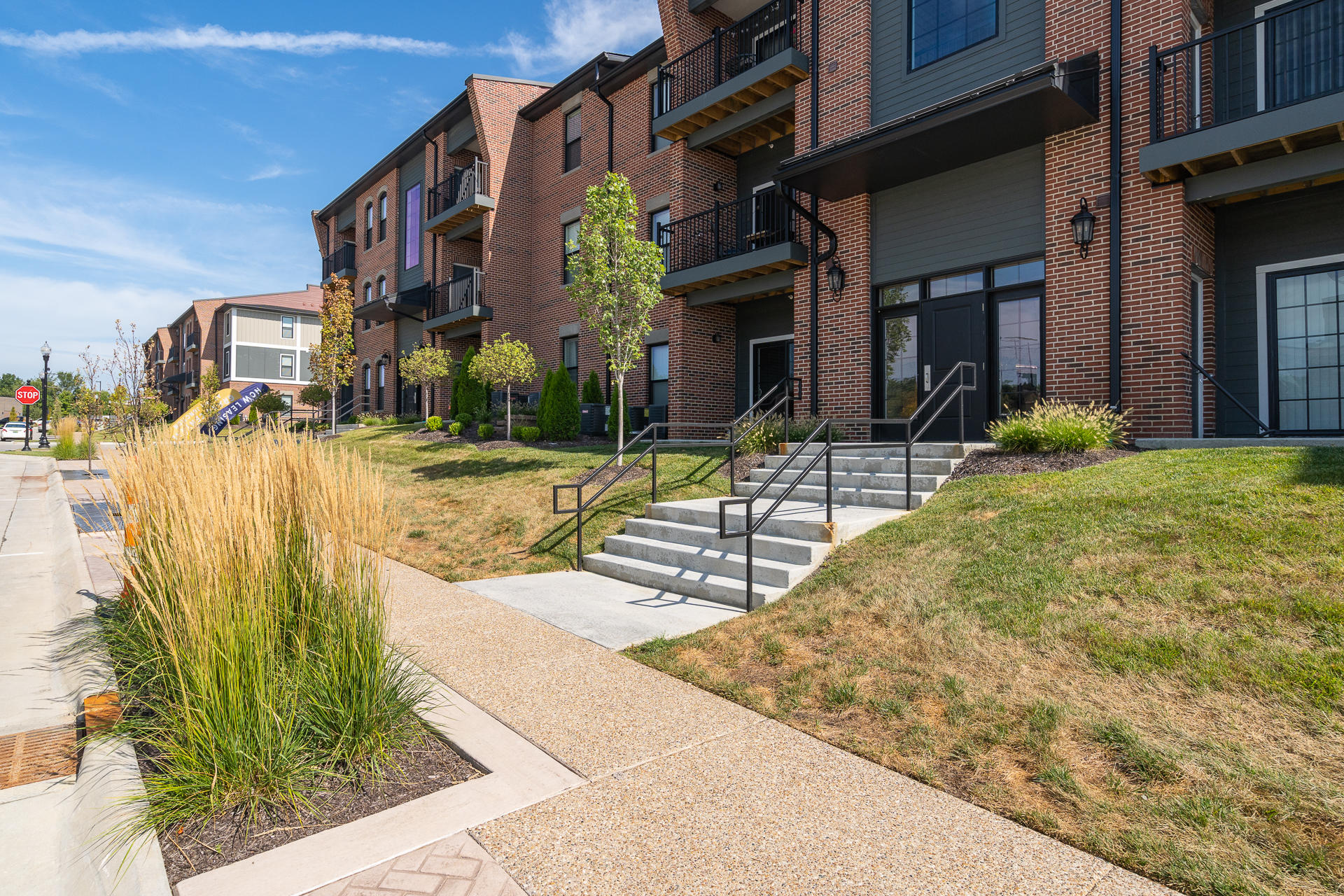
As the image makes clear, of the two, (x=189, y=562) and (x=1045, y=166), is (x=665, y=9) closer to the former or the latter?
(x=1045, y=166)

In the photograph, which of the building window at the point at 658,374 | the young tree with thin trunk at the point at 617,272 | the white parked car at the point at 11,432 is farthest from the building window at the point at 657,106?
the white parked car at the point at 11,432

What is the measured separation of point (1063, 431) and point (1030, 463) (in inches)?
25.2

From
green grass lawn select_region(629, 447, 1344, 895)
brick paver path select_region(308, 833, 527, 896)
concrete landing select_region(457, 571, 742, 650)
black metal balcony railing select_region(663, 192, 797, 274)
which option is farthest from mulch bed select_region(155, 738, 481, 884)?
black metal balcony railing select_region(663, 192, 797, 274)

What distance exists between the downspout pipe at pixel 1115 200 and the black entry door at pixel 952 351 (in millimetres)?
1774

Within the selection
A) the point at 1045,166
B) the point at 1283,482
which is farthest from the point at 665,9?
the point at 1283,482

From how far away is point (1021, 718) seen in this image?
138 inches

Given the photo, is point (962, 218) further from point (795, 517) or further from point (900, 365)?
point (795, 517)

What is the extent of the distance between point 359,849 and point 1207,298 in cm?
1092

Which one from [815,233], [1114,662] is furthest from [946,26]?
[1114,662]

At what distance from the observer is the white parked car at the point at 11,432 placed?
51.3m

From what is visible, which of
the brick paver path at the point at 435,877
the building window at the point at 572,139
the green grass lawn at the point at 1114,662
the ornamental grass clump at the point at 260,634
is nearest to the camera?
the brick paver path at the point at 435,877

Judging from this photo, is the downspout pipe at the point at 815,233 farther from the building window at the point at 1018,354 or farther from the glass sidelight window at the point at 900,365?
the building window at the point at 1018,354

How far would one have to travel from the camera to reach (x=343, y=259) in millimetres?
29438

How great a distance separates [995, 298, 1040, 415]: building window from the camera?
382 inches
